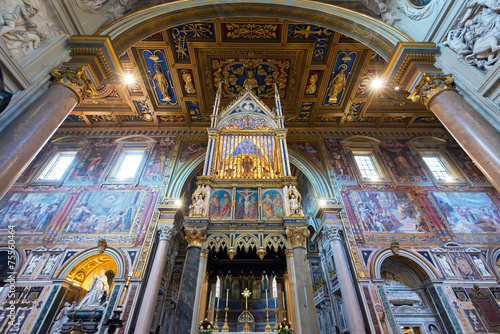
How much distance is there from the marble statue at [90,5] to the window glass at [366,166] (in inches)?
499

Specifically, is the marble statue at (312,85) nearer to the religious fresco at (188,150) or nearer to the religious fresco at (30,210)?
the religious fresco at (188,150)

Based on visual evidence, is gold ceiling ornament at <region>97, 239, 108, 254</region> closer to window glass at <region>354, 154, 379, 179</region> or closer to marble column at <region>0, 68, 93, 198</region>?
marble column at <region>0, 68, 93, 198</region>

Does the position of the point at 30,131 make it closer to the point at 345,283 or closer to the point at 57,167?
the point at 57,167

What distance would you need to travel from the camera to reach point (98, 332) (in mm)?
7859

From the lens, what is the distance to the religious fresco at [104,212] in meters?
9.98

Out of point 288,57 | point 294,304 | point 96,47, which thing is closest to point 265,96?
point 288,57

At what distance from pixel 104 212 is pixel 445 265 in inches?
563

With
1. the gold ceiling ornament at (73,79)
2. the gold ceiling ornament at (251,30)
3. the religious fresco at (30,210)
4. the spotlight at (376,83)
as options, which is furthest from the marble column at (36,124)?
the spotlight at (376,83)

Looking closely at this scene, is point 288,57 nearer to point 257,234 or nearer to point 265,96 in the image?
point 265,96

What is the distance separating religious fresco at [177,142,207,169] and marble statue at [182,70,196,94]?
2846 mm

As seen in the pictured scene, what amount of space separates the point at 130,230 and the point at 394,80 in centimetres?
1110

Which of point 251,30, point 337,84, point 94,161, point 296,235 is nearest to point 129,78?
point 94,161

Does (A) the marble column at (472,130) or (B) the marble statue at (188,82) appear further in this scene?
(B) the marble statue at (188,82)

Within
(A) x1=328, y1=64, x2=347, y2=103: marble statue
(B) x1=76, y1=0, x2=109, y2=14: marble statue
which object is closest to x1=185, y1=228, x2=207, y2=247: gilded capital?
(B) x1=76, y1=0, x2=109, y2=14: marble statue
